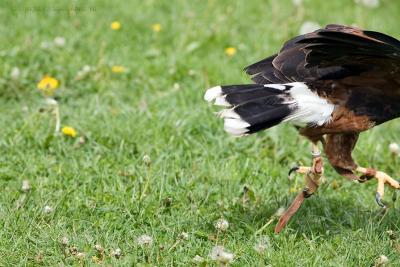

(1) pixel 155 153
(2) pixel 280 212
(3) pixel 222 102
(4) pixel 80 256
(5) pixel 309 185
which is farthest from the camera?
(1) pixel 155 153

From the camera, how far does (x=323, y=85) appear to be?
4.53 m

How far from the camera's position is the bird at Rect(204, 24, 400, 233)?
420 cm

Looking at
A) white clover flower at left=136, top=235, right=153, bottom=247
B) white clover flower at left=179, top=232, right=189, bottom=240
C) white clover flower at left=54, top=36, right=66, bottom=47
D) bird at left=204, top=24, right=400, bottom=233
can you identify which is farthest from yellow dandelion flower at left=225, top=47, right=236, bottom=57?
white clover flower at left=136, top=235, right=153, bottom=247

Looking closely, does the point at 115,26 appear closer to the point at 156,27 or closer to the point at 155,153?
the point at 156,27

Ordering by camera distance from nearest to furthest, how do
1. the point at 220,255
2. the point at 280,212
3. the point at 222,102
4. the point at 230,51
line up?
the point at 220,255 → the point at 222,102 → the point at 280,212 → the point at 230,51

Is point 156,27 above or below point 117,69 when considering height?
above

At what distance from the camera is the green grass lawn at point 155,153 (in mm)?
4371

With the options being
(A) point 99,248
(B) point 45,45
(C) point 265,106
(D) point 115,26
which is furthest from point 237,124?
(D) point 115,26

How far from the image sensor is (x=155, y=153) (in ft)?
18.2

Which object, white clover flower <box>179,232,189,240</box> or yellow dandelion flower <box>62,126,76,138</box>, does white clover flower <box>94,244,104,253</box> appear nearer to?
white clover flower <box>179,232,189,240</box>

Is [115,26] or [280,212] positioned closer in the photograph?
[280,212]

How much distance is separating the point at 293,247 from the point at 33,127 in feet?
7.44

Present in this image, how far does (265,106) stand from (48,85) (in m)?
2.53

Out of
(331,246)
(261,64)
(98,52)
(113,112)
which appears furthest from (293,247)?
(98,52)
